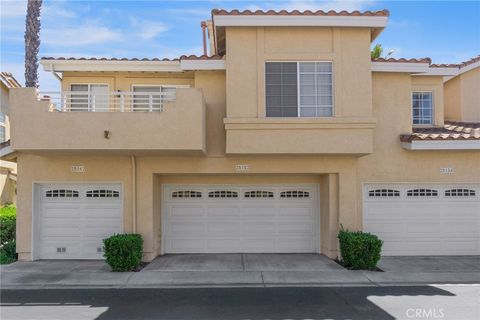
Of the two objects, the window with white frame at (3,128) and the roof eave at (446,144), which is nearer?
the roof eave at (446,144)

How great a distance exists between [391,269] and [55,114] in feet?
31.2

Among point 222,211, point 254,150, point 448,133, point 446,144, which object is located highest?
point 448,133

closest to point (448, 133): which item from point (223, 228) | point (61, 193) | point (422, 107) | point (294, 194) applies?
point (422, 107)

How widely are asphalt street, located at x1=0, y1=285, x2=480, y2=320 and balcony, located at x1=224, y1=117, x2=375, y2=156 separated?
3877mm

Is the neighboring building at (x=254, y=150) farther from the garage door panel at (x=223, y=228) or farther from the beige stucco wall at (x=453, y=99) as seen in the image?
the beige stucco wall at (x=453, y=99)

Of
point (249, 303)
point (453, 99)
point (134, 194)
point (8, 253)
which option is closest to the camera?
point (249, 303)

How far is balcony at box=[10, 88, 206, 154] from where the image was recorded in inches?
446

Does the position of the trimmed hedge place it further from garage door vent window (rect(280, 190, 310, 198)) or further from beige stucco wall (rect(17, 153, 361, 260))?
garage door vent window (rect(280, 190, 310, 198))

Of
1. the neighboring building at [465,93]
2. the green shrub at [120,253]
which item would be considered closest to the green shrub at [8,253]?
the green shrub at [120,253]

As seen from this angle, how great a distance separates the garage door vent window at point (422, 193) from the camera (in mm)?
13664

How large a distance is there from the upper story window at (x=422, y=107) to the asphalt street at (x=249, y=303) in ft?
21.5

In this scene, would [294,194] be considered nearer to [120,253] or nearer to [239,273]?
[239,273]

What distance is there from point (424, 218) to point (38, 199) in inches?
456

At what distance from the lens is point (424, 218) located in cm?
1362
